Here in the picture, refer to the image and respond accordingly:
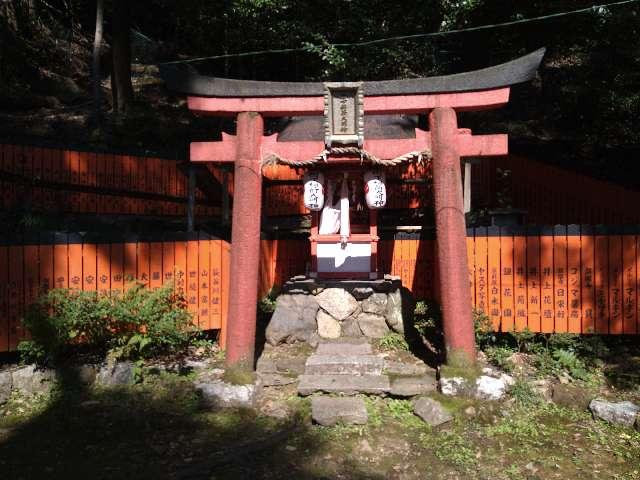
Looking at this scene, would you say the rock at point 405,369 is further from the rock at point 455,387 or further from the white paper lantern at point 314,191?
the white paper lantern at point 314,191

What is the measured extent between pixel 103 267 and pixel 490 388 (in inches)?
219

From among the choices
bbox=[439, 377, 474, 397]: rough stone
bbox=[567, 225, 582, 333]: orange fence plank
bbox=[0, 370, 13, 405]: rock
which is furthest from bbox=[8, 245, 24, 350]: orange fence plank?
bbox=[567, 225, 582, 333]: orange fence plank

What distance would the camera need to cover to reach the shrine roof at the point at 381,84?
6.10 m

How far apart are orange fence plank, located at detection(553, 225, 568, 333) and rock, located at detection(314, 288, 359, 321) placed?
3176 mm

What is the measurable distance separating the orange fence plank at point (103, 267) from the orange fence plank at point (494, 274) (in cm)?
574

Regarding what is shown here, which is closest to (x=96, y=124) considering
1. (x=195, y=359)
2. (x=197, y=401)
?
(x=195, y=359)

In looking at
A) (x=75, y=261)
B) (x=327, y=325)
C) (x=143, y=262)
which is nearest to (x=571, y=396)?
(x=327, y=325)

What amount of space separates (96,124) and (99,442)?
1332 centimetres

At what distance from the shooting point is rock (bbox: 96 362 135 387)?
6.10 meters

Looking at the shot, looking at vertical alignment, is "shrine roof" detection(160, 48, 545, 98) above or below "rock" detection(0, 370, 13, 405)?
above

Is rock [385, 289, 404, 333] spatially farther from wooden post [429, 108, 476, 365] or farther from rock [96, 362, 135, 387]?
rock [96, 362, 135, 387]

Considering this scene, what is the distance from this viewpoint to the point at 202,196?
13312mm

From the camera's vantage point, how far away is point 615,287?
6.80m

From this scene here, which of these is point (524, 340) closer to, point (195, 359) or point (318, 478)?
→ point (318, 478)
